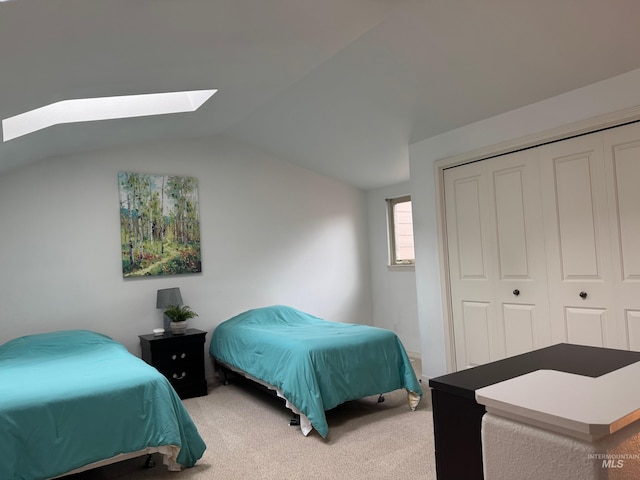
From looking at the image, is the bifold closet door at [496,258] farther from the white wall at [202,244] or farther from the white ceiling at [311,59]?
the white wall at [202,244]

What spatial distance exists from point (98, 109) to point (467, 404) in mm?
3195

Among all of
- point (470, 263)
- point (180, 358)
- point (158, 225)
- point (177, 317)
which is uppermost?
point (158, 225)

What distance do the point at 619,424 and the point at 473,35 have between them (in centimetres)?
257

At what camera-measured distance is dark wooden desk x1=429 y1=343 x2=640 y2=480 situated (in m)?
1.19

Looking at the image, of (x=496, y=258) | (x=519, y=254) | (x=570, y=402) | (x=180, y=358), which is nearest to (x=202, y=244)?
(x=180, y=358)

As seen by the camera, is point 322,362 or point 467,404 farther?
point 322,362

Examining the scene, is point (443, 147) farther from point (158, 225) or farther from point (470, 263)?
point (158, 225)

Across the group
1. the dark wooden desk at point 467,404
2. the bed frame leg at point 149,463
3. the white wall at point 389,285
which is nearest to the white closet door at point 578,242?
the dark wooden desk at point 467,404

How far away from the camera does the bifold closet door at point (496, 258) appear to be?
3.32 meters

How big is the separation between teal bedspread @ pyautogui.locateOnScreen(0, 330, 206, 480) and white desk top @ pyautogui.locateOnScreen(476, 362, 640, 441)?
2221 mm

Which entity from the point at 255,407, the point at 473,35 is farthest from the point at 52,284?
the point at 473,35

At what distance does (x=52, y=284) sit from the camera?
13.2ft

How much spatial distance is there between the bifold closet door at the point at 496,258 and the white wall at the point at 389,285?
1.48 metres

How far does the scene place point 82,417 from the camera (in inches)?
92.9
